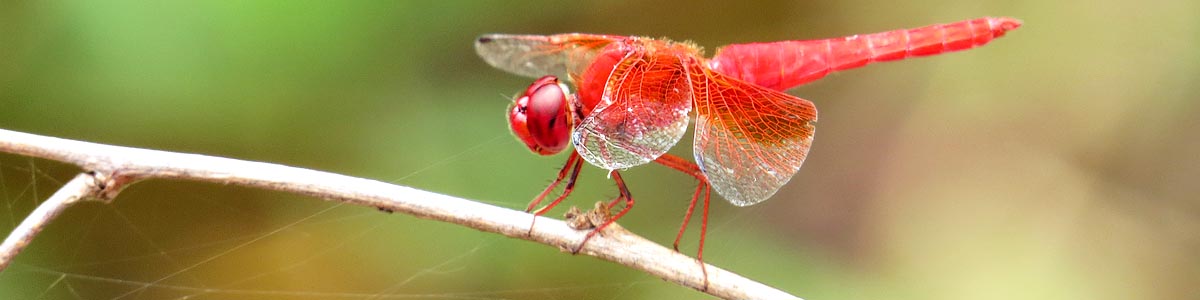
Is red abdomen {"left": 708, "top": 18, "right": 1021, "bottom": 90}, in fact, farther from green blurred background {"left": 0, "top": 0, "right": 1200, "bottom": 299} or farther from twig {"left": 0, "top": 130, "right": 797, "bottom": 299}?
twig {"left": 0, "top": 130, "right": 797, "bottom": 299}

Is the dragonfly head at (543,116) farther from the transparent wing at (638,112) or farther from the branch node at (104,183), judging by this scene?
the branch node at (104,183)

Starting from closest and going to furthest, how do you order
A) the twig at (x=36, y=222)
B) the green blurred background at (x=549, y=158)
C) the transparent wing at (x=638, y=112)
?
the twig at (x=36, y=222) → the transparent wing at (x=638, y=112) → the green blurred background at (x=549, y=158)

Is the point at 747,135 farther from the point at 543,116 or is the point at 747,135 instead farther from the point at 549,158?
the point at 549,158

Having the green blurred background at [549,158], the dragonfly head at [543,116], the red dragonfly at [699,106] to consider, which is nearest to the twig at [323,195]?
the red dragonfly at [699,106]

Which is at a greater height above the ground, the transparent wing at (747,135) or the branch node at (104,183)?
the branch node at (104,183)

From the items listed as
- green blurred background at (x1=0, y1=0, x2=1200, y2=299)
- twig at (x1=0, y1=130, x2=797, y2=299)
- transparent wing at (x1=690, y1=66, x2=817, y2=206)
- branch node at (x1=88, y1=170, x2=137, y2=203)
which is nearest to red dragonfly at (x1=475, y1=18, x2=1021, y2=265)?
transparent wing at (x1=690, y1=66, x2=817, y2=206)

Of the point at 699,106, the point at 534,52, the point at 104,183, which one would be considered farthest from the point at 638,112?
the point at 104,183

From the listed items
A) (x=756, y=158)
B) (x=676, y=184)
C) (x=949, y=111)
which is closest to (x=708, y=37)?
(x=676, y=184)

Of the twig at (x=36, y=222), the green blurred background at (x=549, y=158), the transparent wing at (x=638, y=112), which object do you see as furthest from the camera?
the green blurred background at (x=549, y=158)
